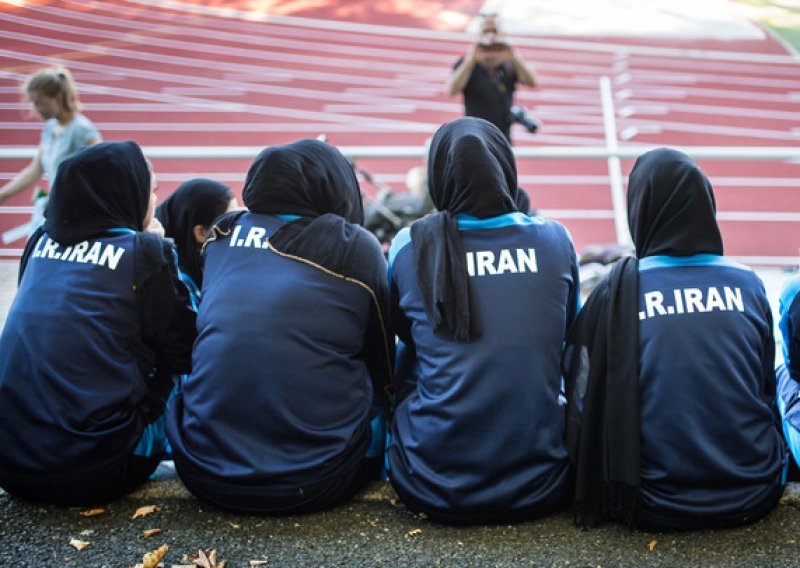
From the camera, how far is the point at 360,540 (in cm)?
262

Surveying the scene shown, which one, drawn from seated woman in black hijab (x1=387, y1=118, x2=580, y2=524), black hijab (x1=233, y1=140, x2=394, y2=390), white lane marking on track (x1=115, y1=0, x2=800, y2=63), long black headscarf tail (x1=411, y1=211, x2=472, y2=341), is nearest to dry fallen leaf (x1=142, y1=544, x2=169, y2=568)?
seated woman in black hijab (x1=387, y1=118, x2=580, y2=524)

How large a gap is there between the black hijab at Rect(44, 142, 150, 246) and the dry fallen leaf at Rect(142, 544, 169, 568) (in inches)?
40.0

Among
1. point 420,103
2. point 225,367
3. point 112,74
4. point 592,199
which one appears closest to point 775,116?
point 592,199

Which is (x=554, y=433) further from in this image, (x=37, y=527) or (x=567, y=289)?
(x=37, y=527)

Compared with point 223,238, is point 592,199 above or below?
below

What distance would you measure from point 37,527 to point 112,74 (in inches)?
363

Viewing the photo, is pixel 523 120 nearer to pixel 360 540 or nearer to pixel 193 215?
pixel 193 215

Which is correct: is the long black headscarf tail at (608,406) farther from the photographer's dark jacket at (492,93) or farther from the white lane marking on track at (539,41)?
the white lane marking on track at (539,41)

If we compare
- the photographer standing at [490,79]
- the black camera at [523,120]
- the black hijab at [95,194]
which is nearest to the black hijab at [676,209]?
the black hijab at [95,194]

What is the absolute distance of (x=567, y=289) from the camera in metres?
2.68

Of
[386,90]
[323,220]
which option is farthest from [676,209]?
[386,90]

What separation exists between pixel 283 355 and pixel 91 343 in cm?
61

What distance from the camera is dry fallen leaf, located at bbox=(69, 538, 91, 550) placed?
2602 millimetres

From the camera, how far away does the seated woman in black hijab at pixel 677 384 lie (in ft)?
8.18
